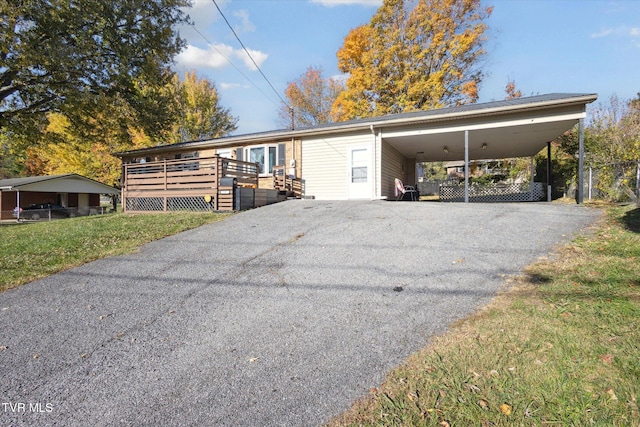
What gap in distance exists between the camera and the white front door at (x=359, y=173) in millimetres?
11352

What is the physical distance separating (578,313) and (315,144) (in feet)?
34.5

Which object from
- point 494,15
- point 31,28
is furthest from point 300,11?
point 494,15

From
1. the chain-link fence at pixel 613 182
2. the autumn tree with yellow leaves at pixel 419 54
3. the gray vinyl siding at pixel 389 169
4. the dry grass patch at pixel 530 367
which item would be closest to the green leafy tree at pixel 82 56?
the autumn tree with yellow leaves at pixel 419 54

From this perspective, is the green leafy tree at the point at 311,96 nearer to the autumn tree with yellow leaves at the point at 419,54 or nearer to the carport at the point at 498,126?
the autumn tree with yellow leaves at the point at 419,54

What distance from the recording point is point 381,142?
11266 millimetres

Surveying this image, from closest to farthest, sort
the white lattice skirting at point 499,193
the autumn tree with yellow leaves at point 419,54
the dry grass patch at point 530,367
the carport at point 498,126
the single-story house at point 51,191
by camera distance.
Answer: the dry grass patch at point 530,367 → the carport at point 498,126 → the white lattice skirting at point 499,193 → the autumn tree with yellow leaves at point 419,54 → the single-story house at point 51,191

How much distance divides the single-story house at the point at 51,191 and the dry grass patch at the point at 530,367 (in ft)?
91.7

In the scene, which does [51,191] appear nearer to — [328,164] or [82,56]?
[82,56]

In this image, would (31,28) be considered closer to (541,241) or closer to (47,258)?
(47,258)

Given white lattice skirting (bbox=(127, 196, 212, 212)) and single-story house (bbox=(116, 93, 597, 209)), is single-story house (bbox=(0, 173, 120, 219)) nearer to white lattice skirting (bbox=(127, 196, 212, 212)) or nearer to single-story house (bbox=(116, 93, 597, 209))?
single-story house (bbox=(116, 93, 597, 209))

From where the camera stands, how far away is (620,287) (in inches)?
119

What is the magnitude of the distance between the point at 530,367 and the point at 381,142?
32.8 ft

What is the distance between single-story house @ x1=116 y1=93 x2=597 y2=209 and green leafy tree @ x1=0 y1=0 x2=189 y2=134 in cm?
365

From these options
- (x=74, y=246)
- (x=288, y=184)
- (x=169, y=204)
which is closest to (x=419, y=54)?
(x=288, y=184)
